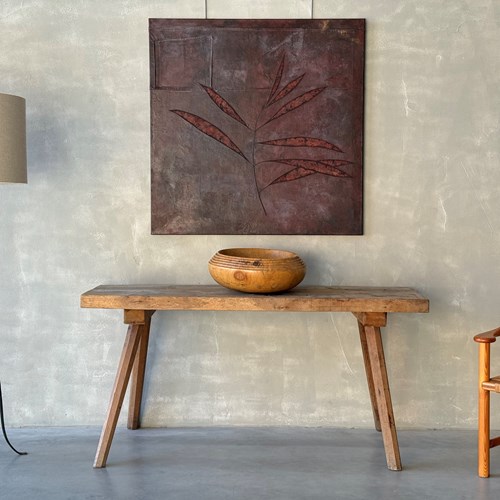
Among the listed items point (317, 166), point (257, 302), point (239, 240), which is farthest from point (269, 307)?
point (317, 166)

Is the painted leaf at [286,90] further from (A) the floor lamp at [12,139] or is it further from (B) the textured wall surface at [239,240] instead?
(A) the floor lamp at [12,139]

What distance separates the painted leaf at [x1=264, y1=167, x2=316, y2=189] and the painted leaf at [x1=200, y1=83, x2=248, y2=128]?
35cm

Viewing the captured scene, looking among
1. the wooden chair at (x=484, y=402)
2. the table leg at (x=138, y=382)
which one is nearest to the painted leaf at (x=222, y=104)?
the table leg at (x=138, y=382)

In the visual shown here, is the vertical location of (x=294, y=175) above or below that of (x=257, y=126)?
below

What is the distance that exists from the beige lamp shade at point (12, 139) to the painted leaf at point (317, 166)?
50.3 inches

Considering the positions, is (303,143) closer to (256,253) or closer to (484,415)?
(256,253)

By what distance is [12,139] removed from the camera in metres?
3.21

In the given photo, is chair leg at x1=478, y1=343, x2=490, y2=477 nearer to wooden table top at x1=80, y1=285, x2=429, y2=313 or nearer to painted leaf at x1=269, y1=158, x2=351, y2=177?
wooden table top at x1=80, y1=285, x2=429, y2=313

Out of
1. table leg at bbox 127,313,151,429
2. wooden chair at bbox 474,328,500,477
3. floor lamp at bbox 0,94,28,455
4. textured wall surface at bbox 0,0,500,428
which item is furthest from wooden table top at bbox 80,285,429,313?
floor lamp at bbox 0,94,28,455

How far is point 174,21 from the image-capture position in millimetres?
3619

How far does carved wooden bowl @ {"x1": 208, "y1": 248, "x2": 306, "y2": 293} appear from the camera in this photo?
10.5 ft

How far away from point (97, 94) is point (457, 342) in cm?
236

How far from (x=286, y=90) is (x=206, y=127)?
0.47 m

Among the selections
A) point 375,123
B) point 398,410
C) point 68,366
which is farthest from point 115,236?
point 398,410
